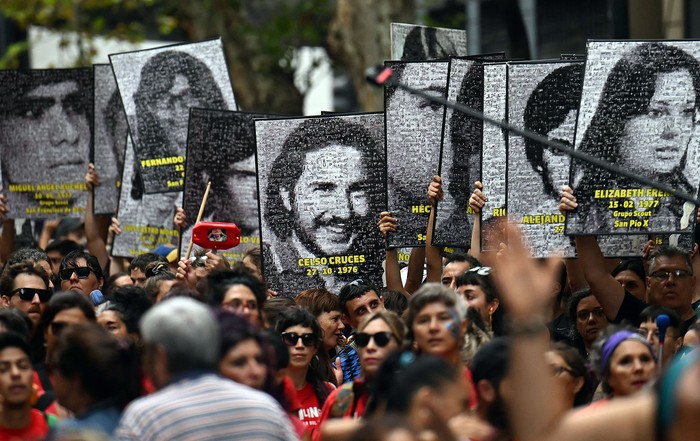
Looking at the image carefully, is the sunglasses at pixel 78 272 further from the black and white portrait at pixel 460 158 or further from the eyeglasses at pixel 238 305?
the eyeglasses at pixel 238 305

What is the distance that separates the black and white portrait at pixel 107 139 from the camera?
11.6m

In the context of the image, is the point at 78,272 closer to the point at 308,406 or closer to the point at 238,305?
the point at 308,406

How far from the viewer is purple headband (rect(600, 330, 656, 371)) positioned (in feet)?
20.5

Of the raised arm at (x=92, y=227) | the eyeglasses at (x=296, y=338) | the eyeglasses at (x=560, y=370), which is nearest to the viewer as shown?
the eyeglasses at (x=560, y=370)

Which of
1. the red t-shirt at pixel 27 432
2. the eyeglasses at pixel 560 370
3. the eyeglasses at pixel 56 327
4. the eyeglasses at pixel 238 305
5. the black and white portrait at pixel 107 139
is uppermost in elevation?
the black and white portrait at pixel 107 139

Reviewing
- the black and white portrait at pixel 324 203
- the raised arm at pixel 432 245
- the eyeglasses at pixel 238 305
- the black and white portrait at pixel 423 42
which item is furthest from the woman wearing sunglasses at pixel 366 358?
the black and white portrait at pixel 423 42

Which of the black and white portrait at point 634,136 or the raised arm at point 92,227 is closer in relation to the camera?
the black and white portrait at point 634,136

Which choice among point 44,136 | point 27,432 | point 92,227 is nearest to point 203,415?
point 27,432

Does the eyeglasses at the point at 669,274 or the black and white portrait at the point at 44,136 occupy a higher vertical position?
the black and white portrait at the point at 44,136

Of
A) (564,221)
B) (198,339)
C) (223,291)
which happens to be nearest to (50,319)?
(223,291)

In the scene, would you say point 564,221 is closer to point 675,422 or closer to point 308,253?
point 308,253

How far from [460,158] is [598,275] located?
1348 mm

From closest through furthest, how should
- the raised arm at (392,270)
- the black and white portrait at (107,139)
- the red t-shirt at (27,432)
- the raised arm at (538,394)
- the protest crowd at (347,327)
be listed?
1. the raised arm at (538,394)
2. the protest crowd at (347,327)
3. the red t-shirt at (27,432)
4. the raised arm at (392,270)
5. the black and white portrait at (107,139)

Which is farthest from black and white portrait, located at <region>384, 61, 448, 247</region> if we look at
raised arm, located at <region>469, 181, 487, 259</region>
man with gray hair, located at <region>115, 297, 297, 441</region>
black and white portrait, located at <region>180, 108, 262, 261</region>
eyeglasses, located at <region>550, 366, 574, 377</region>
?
man with gray hair, located at <region>115, 297, 297, 441</region>
